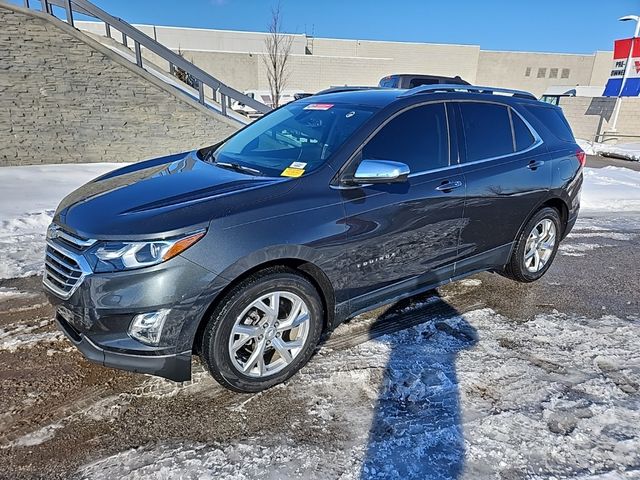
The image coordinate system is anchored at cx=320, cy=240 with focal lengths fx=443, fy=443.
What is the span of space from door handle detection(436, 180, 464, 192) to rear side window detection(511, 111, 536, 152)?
100 centimetres

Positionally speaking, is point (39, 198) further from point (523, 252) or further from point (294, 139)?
point (523, 252)

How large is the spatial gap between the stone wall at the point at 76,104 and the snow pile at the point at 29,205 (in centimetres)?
52

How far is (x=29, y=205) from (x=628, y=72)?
24440mm

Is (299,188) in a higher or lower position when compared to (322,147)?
lower

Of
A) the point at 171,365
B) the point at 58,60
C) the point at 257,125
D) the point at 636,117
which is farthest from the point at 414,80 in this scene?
the point at 636,117

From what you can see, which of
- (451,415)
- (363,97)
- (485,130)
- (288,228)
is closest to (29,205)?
(363,97)

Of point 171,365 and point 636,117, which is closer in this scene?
point 171,365

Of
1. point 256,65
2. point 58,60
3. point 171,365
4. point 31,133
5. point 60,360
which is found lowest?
point 60,360

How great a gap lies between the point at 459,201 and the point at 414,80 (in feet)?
38.2

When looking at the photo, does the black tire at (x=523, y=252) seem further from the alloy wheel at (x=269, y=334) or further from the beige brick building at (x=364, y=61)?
the beige brick building at (x=364, y=61)

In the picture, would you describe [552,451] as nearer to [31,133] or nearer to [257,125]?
[257,125]

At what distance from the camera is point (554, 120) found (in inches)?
180

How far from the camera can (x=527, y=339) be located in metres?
3.52

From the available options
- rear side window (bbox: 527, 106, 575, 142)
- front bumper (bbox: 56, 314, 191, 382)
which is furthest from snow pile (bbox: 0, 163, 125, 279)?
rear side window (bbox: 527, 106, 575, 142)
